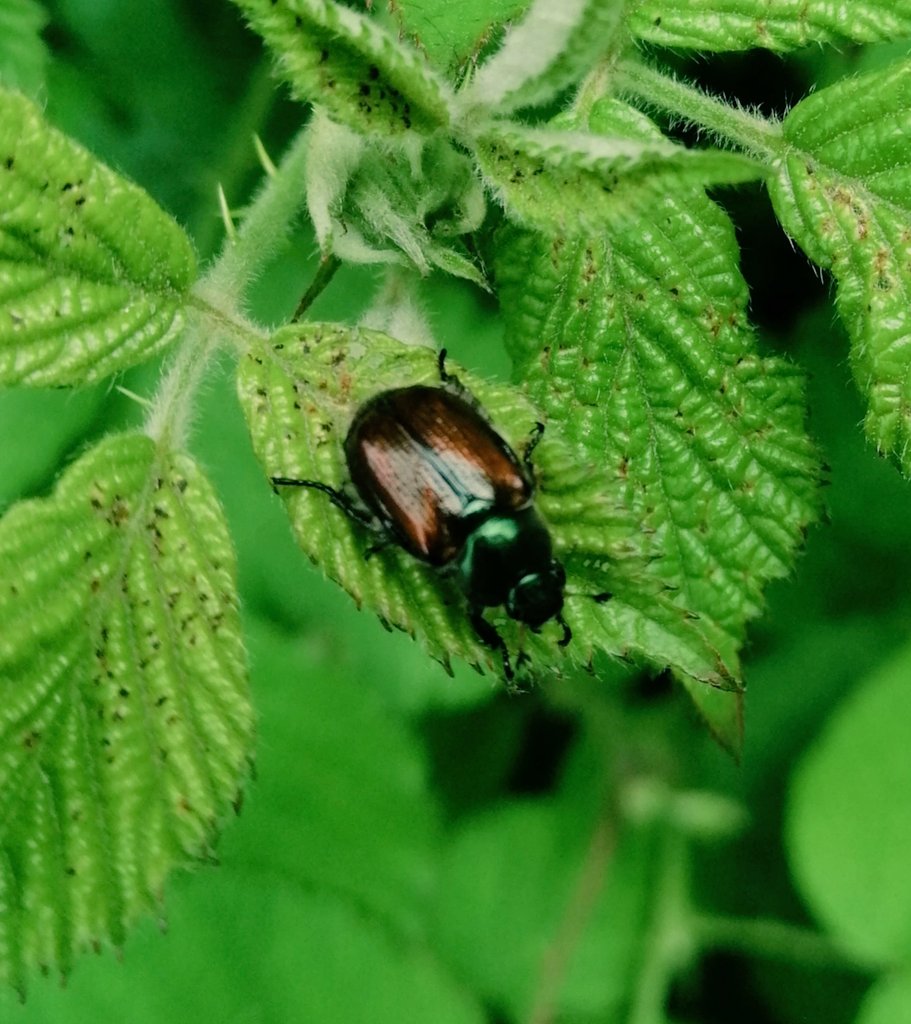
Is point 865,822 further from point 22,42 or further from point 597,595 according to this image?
point 22,42

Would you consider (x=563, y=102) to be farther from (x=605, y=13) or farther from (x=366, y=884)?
(x=366, y=884)

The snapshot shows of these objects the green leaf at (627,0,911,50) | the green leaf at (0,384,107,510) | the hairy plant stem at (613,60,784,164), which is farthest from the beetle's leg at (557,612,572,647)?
the green leaf at (0,384,107,510)

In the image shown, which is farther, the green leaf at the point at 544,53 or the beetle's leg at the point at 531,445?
the beetle's leg at the point at 531,445

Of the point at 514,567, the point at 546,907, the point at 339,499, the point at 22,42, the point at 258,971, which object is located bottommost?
the point at 546,907

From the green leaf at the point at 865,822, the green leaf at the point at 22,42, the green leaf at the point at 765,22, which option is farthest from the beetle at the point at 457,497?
the green leaf at the point at 865,822

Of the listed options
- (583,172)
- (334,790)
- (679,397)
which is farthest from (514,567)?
(334,790)

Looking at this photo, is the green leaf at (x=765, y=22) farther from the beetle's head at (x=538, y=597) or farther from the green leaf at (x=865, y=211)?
the beetle's head at (x=538, y=597)

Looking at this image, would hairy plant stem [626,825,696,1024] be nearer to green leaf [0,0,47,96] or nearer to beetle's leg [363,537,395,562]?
beetle's leg [363,537,395,562]

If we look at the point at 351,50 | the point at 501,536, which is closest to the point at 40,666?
the point at 501,536

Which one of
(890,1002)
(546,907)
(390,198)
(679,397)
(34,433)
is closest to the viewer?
(390,198)
